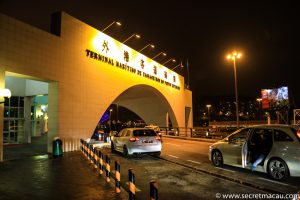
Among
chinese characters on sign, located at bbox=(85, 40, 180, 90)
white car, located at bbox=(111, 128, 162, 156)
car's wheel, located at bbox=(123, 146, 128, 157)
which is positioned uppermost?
chinese characters on sign, located at bbox=(85, 40, 180, 90)

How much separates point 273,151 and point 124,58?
18603mm

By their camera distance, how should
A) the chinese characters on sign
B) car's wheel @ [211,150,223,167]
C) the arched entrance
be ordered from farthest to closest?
the arched entrance → the chinese characters on sign → car's wheel @ [211,150,223,167]

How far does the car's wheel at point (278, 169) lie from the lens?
8345 millimetres

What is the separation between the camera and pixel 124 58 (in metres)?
25.3

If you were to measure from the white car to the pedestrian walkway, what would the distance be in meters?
2.45

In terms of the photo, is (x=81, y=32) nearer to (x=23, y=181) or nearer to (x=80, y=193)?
(x=23, y=181)

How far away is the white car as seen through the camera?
14000mm

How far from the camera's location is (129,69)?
26094mm

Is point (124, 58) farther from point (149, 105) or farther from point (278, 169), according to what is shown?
point (278, 169)

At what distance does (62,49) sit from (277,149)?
13847mm

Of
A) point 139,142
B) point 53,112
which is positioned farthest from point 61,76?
point 139,142

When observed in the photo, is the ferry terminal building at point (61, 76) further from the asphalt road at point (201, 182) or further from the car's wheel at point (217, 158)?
the car's wheel at point (217, 158)

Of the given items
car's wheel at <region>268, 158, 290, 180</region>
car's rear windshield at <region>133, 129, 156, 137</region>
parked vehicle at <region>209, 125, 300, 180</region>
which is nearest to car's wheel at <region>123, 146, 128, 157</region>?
car's rear windshield at <region>133, 129, 156, 137</region>

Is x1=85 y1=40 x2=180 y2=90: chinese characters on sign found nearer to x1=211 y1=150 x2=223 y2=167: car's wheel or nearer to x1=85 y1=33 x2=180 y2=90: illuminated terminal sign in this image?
x1=85 y1=33 x2=180 y2=90: illuminated terminal sign
